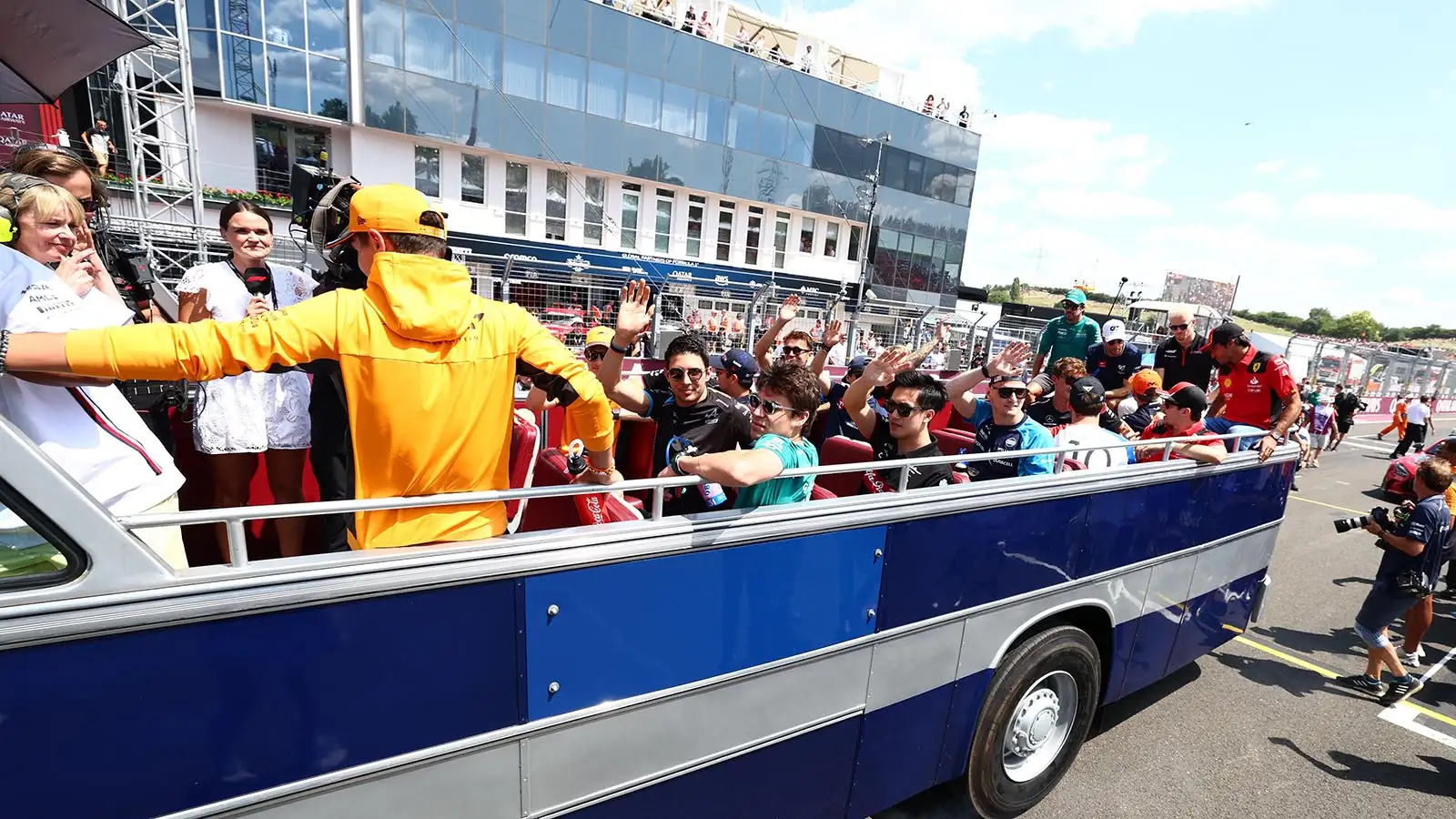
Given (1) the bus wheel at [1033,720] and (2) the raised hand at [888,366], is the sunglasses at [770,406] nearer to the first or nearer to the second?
(2) the raised hand at [888,366]

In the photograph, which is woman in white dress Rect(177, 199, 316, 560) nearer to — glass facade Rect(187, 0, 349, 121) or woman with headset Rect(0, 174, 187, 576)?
woman with headset Rect(0, 174, 187, 576)

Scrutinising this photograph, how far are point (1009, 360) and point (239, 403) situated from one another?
3.83 m

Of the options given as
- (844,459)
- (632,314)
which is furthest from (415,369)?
(844,459)

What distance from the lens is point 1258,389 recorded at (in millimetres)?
5270

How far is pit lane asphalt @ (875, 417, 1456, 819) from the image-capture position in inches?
136

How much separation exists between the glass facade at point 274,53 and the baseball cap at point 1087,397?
23441mm

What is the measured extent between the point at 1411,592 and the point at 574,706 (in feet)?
18.8

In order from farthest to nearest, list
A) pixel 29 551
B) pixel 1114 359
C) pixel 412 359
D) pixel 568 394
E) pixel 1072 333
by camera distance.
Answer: pixel 1072 333 → pixel 1114 359 → pixel 568 394 → pixel 412 359 → pixel 29 551

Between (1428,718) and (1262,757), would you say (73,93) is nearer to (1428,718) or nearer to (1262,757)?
(1262,757)

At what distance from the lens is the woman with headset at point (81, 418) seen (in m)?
1.48

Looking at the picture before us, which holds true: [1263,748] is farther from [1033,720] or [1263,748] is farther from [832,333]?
[832,333]

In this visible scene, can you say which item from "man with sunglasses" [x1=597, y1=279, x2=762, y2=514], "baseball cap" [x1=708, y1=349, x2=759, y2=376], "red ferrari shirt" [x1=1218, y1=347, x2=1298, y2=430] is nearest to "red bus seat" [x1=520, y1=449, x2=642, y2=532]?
"man with sunglasses" [x1=597, y1=279, x2=762, y2=514]

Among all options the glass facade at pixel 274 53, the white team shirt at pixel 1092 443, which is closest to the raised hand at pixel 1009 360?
the white team shirt at pixel 1092 443

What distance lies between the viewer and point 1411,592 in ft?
14.7
